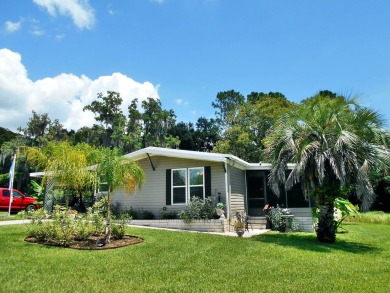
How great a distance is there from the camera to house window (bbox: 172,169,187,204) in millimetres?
14117

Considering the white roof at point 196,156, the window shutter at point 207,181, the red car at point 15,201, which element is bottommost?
the red car at point 15,201

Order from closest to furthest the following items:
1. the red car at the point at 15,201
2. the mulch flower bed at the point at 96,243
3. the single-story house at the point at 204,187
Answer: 1. the mulch flower bed at the point at 96,243
2. the single-story house at the point at 204,187
3. the red car at the point at 15,201

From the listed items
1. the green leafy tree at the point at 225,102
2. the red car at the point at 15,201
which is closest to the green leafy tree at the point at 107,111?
the green leafy tree at the point at 225,102

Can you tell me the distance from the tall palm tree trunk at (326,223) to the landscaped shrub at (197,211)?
4.02m

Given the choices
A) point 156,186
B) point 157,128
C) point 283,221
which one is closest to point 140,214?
point 156,186

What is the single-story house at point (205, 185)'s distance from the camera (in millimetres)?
13406

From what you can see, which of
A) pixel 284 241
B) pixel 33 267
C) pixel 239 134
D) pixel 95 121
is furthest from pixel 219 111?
pixel 33 267

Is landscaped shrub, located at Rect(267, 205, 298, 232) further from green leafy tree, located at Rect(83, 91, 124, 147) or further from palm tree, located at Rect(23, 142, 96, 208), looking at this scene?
green leafy tree, located at Rect(83, 91, 124, 147)

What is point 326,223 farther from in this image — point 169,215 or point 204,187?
point 169,215

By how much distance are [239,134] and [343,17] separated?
54.4 feet

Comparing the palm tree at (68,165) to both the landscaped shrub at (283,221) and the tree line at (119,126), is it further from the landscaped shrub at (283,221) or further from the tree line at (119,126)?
the tree line at (119,126)

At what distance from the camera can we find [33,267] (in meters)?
6.04

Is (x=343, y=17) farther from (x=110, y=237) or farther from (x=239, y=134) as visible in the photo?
(x=239, y=134)

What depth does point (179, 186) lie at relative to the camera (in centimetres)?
1423
